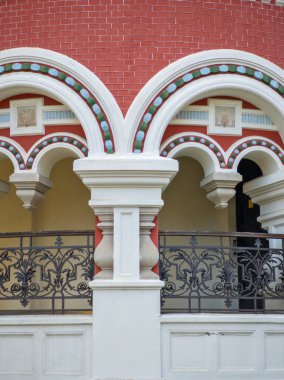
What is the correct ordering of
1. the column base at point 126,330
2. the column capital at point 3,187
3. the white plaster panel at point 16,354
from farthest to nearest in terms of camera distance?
1. the column capital at point 3,187
2. the white plaster panel at point 16,354
3. the column base at point 126,330

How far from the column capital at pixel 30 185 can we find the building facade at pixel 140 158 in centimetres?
2

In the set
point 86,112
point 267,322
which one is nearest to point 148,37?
point 86,112

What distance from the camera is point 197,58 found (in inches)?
285

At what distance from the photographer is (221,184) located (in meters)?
7.50

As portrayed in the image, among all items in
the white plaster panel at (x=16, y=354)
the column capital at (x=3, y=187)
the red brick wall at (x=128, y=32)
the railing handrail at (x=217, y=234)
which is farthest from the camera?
the column capital at (x=3, y=187)

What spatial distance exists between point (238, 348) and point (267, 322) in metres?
0.39

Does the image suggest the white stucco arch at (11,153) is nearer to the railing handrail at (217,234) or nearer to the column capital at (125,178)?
the column capital at (125,178)

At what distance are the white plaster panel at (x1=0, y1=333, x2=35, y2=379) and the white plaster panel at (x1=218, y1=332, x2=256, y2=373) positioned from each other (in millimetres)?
1838

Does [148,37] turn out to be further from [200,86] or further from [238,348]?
[238,348]

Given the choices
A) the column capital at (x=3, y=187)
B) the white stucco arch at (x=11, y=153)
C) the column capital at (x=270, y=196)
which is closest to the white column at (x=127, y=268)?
the white stucco arch at (x=11, y=153)

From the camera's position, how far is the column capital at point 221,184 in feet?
24.3

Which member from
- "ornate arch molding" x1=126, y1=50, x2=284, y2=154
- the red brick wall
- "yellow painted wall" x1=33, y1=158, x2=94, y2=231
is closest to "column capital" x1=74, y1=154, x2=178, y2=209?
"ornate arch molding" x1=126, y1=50, x2=284, y2=154

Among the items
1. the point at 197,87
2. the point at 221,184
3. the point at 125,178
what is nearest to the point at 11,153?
the point at 125,178

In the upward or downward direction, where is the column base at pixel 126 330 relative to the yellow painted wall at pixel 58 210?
downward
